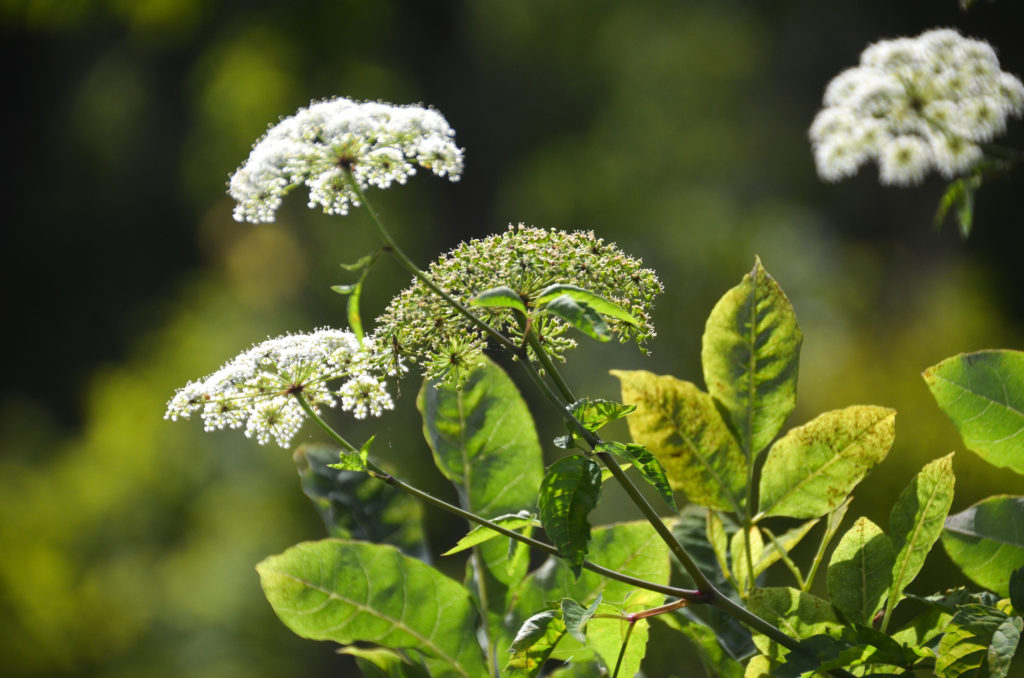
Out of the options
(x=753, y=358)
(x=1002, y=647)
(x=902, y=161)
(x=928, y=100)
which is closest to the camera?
(x=1002, y=647)

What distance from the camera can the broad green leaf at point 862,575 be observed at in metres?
0.32

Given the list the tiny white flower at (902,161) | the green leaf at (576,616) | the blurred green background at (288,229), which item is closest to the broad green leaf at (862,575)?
the green leaf at (576,616)

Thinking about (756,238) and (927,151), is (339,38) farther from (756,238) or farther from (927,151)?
(927,151)

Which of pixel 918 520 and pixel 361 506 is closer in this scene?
pixel 918 520

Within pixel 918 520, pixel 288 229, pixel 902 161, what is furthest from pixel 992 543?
pixel 288 229

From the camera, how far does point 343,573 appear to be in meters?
0.37

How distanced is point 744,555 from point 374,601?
0.17 m

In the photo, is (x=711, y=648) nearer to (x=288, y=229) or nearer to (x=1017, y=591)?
(x=1017, y=591)

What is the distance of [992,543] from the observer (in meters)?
0.34

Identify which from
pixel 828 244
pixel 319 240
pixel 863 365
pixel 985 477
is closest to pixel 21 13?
pixel 319 240

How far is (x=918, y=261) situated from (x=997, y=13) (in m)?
1.37

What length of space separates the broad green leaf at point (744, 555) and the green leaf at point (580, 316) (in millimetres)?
149

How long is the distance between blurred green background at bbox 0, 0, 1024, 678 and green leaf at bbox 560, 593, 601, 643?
3.27 metres

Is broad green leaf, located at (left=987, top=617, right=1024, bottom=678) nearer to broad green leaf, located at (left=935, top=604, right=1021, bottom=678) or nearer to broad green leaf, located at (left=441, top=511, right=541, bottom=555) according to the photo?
broad green leaf, located at (left=935, top=604, right=1021, bottom=678)
